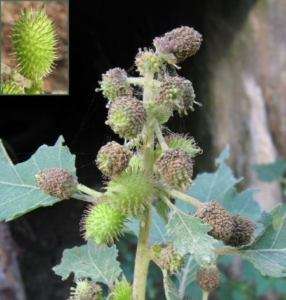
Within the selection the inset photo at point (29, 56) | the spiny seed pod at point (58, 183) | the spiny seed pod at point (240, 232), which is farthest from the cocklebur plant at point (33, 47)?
the spiny seed pod at point (240, 232)

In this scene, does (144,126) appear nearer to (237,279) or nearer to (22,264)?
(22,264)

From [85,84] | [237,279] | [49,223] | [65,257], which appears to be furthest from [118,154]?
[237,279]

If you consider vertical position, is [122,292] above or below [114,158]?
below

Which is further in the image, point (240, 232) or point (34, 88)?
point (34, 88)

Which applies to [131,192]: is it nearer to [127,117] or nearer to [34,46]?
[127,117]

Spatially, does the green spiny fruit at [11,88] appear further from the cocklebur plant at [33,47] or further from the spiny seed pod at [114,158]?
the spiny seed pod at [114,158]

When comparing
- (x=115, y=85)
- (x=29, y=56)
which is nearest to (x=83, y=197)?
(x=115, y=85)

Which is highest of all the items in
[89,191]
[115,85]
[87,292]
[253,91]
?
[253,91]

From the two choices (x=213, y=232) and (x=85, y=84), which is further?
(x=85, y=84)
